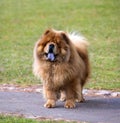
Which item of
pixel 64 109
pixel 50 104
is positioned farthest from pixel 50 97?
pixel 64 109

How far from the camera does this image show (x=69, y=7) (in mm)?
32156

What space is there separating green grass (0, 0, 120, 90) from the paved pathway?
1.86m

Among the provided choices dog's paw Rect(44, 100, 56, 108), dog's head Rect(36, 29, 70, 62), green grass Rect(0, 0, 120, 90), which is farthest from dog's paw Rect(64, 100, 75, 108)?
green grass Rect(0, 0, 120, 90)

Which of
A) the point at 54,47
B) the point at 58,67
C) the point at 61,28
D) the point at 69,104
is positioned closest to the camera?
the point at 54,47

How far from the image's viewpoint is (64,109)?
34.5 feet

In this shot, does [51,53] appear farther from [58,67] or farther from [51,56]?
[58,67]

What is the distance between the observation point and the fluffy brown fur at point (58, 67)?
10.3 m

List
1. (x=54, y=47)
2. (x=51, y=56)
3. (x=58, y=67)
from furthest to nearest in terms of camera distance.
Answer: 1. (x=58, y=67)
2. (x=51, y=56)
3. (x=54, y=47)

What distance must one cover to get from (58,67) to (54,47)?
1.54ft

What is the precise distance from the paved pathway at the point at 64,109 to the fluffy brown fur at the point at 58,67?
28cm

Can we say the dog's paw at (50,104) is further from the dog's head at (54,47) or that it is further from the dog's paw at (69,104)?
the dog's head at (54,47)

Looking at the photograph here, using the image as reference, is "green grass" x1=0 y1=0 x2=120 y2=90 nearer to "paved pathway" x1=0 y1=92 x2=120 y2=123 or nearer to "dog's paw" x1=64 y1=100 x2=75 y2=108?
"paved pathway" x1=0 y1=92 x2=120 y2=123

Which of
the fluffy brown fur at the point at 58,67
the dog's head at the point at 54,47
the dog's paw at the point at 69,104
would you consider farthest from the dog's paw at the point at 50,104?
A: the dog's head at the point at 54,47

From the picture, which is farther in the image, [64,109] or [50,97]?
[50,97]
